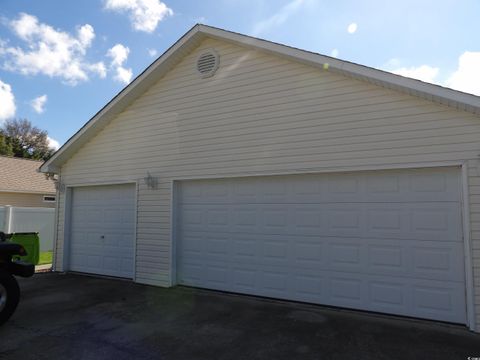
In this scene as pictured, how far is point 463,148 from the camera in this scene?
17.2 ft

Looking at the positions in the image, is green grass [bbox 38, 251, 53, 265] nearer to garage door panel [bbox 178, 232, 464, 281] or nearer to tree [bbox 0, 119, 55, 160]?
garage door panel [bbox 178, 232, 464, 281]

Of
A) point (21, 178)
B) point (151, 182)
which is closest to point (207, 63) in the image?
point (151, 182)

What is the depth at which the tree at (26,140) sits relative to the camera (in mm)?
39656

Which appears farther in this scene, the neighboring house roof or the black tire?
the neighboring house roof

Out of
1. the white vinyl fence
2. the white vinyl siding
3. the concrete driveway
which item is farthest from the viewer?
the white vinyl fence

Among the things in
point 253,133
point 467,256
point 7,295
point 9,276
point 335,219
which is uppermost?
point 253,133

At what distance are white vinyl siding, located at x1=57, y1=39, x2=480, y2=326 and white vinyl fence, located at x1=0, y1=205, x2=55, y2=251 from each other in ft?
18.5

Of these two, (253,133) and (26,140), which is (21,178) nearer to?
(253,133)

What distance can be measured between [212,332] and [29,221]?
1266 centimetres

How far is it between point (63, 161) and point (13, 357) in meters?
→ 6.73

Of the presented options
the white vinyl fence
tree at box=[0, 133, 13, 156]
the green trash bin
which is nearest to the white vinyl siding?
the green trash bin

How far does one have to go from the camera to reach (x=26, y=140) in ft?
135

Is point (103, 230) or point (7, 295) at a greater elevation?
point (103, 230)

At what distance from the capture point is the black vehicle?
5.23m
